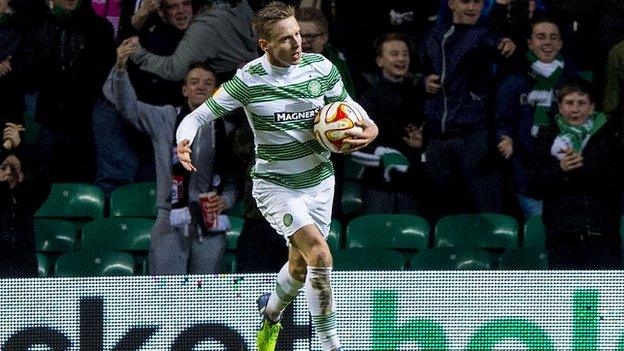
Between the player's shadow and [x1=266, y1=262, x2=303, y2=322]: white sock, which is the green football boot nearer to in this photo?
[x1=266, y1=262, x2=303, y2=322]: white sock

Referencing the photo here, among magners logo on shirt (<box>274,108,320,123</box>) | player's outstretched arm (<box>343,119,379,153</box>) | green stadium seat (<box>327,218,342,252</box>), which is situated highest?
magners logo on shirt (<box>274,108,320,123</box>)

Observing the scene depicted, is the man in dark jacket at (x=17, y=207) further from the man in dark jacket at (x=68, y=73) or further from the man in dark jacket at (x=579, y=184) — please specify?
the man in dark jacket at (x=579, y=184)

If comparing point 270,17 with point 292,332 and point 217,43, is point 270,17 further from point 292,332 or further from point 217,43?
point 217,43

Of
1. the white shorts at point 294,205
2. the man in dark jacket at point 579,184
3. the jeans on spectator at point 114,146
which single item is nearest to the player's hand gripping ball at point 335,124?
the white shorts at point 294,205

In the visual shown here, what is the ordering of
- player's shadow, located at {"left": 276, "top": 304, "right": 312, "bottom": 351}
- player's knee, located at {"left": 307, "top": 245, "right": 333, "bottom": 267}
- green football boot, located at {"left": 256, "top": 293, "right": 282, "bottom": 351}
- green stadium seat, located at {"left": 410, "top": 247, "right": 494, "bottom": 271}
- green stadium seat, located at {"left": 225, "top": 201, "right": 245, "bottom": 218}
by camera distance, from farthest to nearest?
green stadium seat, located at {"left": 225, "top": 201, "right": 245, "bottom": 218} < green stadium seat, located at {"left": 410, "top": 247, "right": 494, "bottom": 271} < player's shadow, located at {"left": 276, "top": 304, "right": 312, "bottom": 351} < green football boot, located at {"left": 256, "top": 293, "right": 282, "bottom": 351} < player's knee, located at {"left": 307, "top": 245, "right": 333, "bottom": 267}

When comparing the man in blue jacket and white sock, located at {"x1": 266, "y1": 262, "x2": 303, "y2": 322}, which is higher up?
the man in blue jacket

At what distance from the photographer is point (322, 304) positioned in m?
9.55

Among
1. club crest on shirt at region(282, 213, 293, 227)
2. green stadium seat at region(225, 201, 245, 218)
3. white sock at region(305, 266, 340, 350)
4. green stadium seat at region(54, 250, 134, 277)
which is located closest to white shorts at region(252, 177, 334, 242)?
club crest on shirt at region(282, 213, 293, 227)

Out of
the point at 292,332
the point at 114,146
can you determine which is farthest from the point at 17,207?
the point at 292,332

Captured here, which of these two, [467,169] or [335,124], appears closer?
[335,124]

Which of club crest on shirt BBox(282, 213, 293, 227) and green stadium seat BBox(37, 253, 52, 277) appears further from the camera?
green stadium seat BBox(37, 253, 52, 277)

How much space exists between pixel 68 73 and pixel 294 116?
3852 mm

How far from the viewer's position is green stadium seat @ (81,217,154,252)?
501 inches

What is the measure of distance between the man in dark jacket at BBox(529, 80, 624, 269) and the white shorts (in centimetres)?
260
